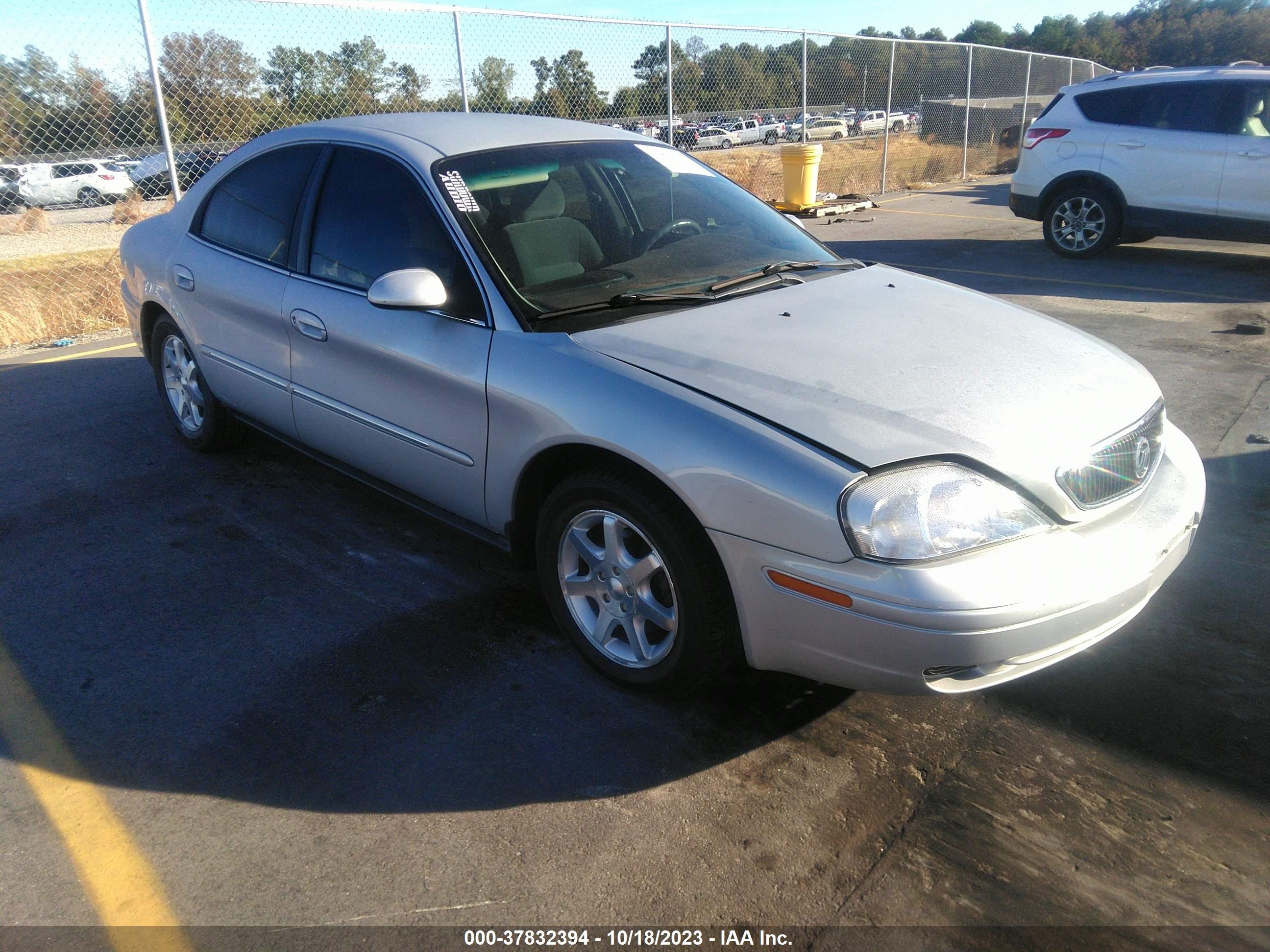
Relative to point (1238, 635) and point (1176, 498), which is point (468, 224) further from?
point (1238, 635)

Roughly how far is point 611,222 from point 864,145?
17031 mm

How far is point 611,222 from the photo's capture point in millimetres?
3670

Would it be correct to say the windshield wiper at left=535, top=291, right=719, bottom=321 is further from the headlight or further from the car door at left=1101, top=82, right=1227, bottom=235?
the car door at left=1101, top=82, right=1227, bottom=235

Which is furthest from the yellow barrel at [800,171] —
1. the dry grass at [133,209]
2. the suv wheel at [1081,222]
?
the dry grass at [133,209]

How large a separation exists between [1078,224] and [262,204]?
8.81m

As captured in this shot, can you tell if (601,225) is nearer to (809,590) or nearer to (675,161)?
(675,161)

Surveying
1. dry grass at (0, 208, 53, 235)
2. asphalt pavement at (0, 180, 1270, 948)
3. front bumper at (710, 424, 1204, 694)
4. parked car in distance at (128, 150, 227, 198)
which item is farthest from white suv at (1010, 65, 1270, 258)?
dry grass at (0, 208, 53, 235)

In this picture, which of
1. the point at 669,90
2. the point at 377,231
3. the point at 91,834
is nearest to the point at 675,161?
the point at 377,231

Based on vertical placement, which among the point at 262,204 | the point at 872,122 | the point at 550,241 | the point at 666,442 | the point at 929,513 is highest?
the point at 872,122

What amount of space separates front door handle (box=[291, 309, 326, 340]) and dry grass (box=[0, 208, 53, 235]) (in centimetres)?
720

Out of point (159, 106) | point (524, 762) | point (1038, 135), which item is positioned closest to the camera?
point (524, 762)

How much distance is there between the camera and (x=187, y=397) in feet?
16.6

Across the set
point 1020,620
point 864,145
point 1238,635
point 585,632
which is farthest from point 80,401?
point 864,145

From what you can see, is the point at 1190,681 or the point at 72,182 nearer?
the point at 1190,681
